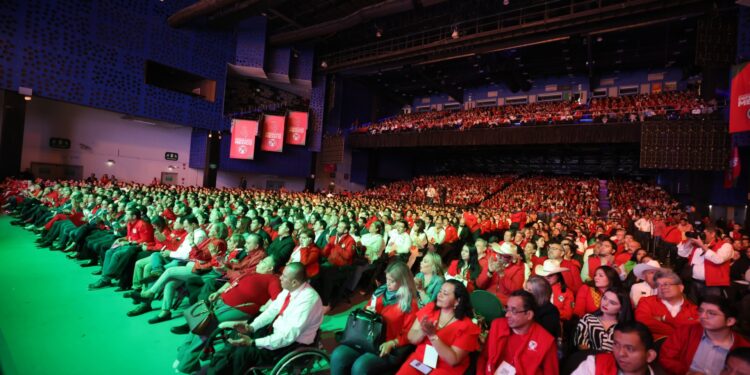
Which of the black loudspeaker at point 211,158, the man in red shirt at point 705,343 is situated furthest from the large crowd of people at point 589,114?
the man in red shirt at point 705,343

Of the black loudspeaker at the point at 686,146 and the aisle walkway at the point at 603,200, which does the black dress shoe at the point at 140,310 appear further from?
the aisle walkway at the point at 603,200

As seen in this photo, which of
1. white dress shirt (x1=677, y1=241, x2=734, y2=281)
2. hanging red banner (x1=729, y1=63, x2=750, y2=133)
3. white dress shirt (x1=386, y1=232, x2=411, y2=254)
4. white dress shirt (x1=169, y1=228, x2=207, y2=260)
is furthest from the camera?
hanging red banner (x1=729, y1=63, x2=750, y2=133)

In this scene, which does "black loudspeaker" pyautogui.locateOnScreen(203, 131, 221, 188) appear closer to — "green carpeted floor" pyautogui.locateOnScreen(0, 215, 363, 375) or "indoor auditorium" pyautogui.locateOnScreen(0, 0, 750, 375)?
"indoor auditorium" pyautogui.locateOnScreen(0, 0, 750, 375)

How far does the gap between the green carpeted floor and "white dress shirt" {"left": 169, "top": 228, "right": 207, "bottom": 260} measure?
2.60 ft

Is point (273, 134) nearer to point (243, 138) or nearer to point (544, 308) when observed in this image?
point (243, 138)

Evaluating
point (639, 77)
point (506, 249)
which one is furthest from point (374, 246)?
point (639, 77)

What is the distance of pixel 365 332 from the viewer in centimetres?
264

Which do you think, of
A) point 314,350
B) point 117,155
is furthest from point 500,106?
point 314,350

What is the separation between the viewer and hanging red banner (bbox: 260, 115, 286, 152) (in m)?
22.5

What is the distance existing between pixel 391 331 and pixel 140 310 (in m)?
3.49

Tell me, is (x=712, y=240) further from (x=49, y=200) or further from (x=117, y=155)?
(x=117, y=155)

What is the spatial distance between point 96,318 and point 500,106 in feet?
78.8

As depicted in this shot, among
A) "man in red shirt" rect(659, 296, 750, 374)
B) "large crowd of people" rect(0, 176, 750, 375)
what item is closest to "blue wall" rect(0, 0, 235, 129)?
"large crowd of people" rect(0, 176, 750, 375)

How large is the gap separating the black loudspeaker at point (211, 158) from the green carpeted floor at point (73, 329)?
15.7m
